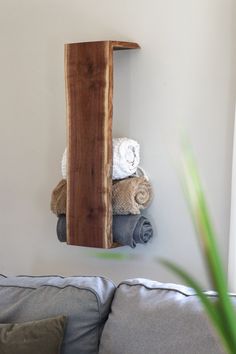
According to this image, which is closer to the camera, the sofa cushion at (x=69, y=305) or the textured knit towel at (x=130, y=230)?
the sofa cushion at (x=69, y=305)

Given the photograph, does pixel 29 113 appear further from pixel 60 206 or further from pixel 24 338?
pixel 24 338

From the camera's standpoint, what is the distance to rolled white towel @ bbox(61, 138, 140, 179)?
2.26 meters

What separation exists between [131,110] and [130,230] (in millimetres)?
547

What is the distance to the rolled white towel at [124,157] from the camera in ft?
7.43

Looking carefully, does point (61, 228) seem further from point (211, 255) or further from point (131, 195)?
point (211, 255)

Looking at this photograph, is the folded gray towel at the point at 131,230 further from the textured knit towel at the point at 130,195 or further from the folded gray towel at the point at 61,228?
the folded gray towel at the point at 61,228

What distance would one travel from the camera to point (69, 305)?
1.73 meters

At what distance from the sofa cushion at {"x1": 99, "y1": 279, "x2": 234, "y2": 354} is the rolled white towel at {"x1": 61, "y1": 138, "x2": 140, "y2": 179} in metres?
0.67

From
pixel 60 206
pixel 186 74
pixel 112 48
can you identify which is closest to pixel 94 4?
pixel 112 48

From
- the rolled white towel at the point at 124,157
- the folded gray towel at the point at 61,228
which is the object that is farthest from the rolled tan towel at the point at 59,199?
the rolled white towel at the point at 124,157

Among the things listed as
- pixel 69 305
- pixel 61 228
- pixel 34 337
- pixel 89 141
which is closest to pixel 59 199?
pixel 61 228

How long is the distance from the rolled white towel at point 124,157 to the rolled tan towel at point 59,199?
0.28 m

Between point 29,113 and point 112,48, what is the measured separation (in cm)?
66

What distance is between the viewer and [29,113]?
267cm
